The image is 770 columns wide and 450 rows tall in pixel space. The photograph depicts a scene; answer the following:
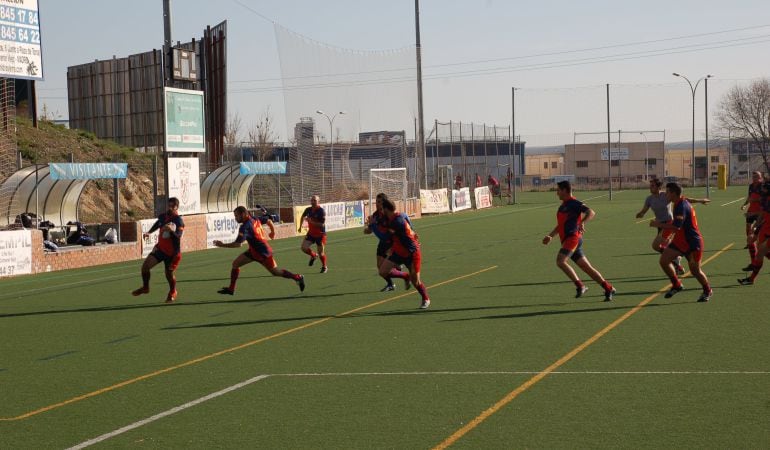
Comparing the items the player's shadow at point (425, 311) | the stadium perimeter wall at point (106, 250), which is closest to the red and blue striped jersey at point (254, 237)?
the player's shadow at point (425, 311)

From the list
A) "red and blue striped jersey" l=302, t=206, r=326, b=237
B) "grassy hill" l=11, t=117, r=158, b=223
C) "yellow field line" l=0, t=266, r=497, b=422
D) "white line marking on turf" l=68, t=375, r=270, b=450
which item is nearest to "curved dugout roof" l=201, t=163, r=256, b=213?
"grassy hill" l=11, t=117, r=158, b=223

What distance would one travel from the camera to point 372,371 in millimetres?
11219

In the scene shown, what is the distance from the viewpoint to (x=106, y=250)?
28812mm

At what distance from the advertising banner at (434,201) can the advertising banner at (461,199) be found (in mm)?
817

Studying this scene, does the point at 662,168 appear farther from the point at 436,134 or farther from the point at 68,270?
the point at 68,270

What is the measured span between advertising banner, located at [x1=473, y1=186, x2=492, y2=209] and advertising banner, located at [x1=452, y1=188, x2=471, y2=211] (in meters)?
0.49

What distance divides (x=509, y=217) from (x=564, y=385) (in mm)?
38415

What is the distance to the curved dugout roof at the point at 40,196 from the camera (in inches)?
1268

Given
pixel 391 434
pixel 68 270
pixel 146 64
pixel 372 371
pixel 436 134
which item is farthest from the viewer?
pixel 436 134

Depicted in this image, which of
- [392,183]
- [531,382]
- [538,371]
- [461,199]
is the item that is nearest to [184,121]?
[392,183]

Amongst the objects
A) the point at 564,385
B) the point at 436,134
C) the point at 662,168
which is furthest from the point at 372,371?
the point at 662,168

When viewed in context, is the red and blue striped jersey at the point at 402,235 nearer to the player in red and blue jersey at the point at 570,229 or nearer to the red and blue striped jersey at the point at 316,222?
the player in red and blue jersey at the point at 570,229

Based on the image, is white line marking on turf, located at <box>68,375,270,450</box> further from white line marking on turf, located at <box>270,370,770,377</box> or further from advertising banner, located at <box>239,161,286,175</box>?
advertising banner, located at <box>239,161,286,175</box>

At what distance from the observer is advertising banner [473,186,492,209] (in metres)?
62.0
